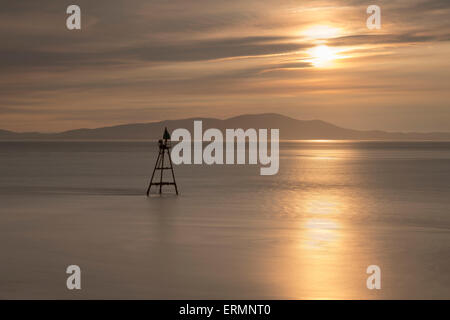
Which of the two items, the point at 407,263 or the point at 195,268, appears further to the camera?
the point at 407,263

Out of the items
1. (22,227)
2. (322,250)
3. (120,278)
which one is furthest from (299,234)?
(22,227)

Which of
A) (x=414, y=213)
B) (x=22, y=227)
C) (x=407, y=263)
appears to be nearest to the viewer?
(x=407, y=263)

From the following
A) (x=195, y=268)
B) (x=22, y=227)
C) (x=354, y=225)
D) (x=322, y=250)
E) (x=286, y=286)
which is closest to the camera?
(x=286, y=286)

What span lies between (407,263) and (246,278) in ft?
14.6

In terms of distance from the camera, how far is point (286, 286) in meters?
12.3

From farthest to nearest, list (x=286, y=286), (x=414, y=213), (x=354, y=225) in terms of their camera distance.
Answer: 1. (x=414, y=213)
2. (x=354, y=225)
3. (x=286, y=286)

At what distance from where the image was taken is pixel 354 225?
20922mm

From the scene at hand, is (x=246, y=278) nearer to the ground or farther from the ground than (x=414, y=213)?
nearer to the ground

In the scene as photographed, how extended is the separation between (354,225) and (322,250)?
5.32m
